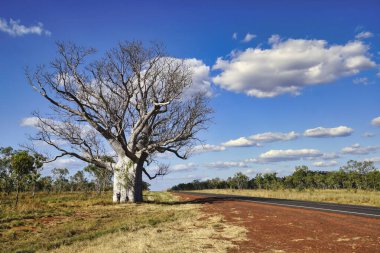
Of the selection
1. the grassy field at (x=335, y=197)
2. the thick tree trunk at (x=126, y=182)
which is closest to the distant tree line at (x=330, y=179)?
the grassy field at (x=335, y=197)

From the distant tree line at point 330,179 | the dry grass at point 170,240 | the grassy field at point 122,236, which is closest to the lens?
the dry grass at point 170,240

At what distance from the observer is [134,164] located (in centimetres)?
2852

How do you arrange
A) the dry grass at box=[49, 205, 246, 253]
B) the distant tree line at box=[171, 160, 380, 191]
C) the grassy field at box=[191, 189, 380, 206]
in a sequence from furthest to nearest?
the distant tree line at box=[171, 160, 380, 191] < the grassy field at box=[191, 189, 380, 206] < the dry grass at box=[49, 205, 246, 253]

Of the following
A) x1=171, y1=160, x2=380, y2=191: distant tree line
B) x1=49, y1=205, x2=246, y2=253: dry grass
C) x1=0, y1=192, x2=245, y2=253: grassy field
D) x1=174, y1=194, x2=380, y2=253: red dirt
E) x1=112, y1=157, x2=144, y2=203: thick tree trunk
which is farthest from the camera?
x1=171, y1=160, x2=380, y2=191: distant tree line

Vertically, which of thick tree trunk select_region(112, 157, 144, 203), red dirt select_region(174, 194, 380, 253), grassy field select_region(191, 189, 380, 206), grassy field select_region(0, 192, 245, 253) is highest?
thick tree trunk select_region(112, 157, 144, 203)

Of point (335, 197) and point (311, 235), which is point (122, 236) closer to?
point (311, 235)

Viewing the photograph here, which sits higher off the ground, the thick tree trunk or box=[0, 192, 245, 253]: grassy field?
the thick tree trunk

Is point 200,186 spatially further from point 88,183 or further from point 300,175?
point 300,175

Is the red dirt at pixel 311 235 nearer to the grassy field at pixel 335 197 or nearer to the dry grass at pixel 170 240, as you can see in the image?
the dry grass at pixel 170 240

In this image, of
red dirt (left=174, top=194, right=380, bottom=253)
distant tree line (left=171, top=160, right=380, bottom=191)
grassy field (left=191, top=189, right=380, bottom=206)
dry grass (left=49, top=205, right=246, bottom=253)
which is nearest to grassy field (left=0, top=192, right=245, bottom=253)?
dry grass (left=49, top=205, right=246, bottom=253)

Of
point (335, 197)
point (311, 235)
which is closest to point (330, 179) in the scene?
point (335, 197)

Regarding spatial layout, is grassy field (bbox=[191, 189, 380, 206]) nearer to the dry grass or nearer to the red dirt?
the red dirt

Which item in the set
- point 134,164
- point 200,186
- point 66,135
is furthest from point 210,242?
point 200,186

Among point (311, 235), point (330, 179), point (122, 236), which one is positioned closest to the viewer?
point (311, 235)
